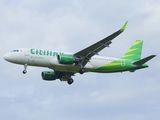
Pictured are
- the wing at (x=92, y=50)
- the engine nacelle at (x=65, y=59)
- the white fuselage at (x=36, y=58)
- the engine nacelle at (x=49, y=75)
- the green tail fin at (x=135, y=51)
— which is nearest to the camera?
the wing at (x=92, y=50)

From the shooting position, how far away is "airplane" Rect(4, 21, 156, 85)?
65938mm

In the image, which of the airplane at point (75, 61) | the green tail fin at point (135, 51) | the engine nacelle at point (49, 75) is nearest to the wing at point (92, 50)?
the airplane at point (75, 61)

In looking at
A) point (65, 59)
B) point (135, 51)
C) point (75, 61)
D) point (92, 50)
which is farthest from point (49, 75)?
point (135, 51)

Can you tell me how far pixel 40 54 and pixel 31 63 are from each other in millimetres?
1662

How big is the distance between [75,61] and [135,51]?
1262 cm

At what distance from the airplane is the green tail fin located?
2.35 feet

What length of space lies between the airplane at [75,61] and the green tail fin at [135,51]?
72 centimetres

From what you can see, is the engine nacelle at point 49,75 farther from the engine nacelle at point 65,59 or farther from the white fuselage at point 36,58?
the engine nacelle at point 65,59

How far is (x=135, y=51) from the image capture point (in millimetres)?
76125

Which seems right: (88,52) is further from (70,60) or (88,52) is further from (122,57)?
(122,57)

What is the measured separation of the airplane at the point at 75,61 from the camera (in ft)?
216

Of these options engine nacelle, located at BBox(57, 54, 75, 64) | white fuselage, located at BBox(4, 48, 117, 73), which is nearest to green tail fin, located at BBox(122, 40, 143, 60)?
engine nacelle, located at BBox(57, 54, 75, 64)

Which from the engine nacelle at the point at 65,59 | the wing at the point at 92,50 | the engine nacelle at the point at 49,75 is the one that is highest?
the wing at the point at 92,50

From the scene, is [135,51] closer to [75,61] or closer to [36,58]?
[75,61]
